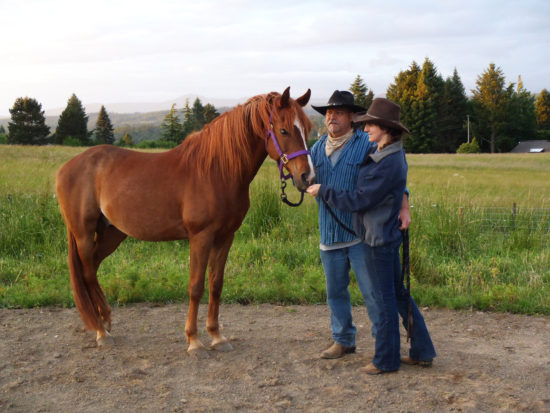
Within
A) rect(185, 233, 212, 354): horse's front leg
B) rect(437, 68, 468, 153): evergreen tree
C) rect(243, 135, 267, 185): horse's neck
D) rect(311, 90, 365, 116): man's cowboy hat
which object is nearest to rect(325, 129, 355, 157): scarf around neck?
rect(311, 90, 365, 116): man's cowboy hat

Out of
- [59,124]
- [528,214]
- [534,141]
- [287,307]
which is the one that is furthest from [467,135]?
[287,307]

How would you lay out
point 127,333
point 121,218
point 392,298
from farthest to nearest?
point 127,333 → point 121,218 → point 392,298

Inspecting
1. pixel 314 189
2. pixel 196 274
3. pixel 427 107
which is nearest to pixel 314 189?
pixel 314 189

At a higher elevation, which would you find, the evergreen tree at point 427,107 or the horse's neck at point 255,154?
the evergreen tree at point 427,107

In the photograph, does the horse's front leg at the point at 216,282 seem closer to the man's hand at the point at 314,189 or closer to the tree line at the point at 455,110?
the man's hand at the point at 314,189

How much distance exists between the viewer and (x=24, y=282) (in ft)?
20.2

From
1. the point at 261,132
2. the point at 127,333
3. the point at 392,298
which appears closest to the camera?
the point at 392,298

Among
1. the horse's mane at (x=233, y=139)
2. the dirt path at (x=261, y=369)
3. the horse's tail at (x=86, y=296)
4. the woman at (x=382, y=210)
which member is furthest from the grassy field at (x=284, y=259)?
the horse's mane at (x=233, y=139)

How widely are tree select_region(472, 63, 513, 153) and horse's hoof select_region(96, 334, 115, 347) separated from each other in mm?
55141

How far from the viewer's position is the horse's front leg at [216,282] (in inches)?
167

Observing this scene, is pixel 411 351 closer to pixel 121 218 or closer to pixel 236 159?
pixel 236 159

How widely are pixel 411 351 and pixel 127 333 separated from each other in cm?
268

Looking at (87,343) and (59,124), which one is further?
(59,124)

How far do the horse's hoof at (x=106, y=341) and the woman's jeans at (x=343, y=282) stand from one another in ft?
6.61
